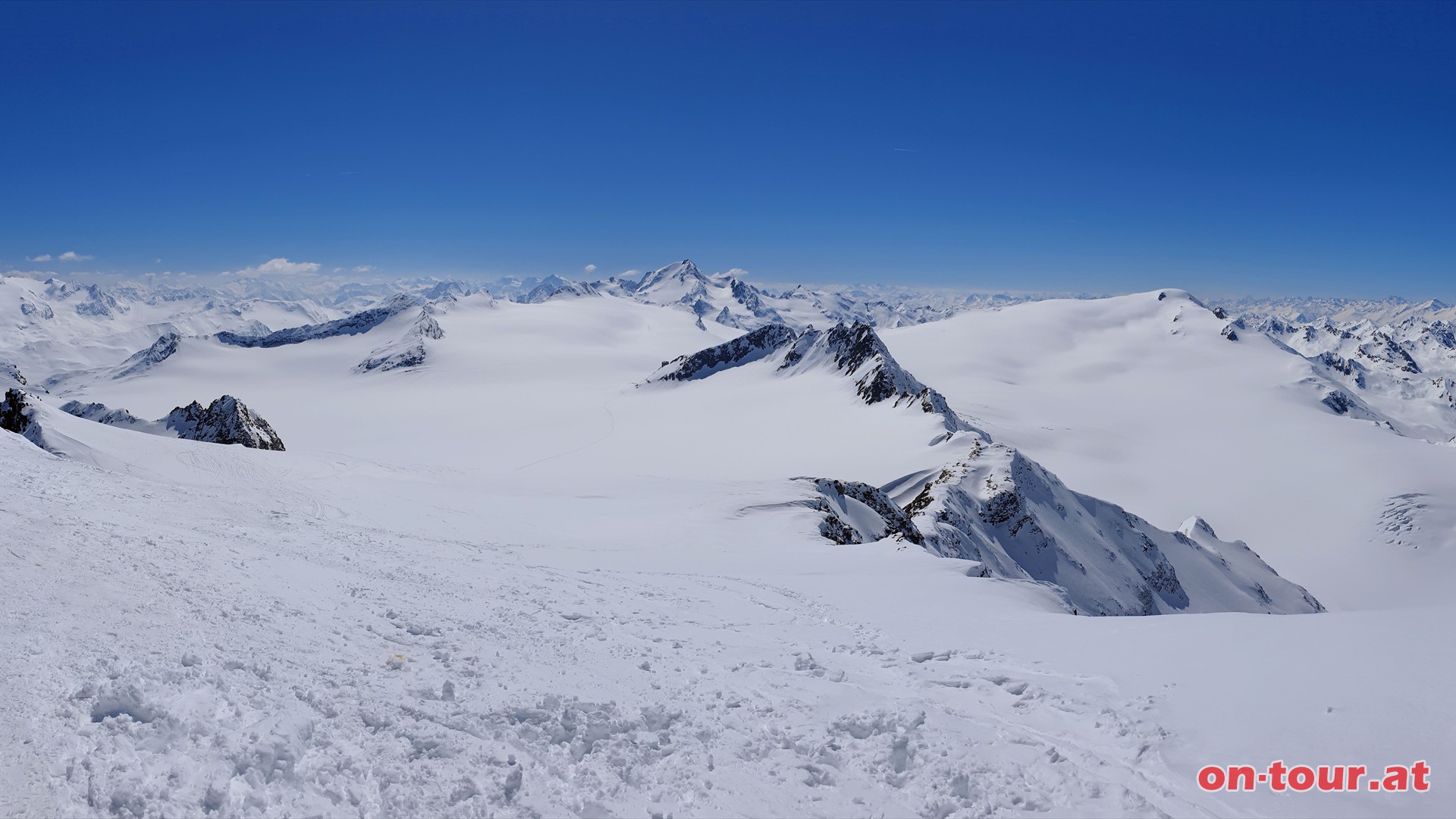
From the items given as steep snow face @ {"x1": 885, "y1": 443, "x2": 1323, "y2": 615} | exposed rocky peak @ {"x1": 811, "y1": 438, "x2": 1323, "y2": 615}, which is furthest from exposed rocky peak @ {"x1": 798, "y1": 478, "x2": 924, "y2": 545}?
steep snow face @ {"x1": 885, "y1": 443, "x2": 1323, "y2": 615}

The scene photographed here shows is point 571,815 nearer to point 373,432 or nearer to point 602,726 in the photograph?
point 602,726

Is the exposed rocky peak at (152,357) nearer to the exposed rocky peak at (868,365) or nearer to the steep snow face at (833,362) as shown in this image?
the steep snow face at (833,362)

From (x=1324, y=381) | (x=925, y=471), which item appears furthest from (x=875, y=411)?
(x=1324, y=381)

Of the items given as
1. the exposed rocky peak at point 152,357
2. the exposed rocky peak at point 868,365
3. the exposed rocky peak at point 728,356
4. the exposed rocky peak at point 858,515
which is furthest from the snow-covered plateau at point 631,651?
the exposed rocky peak at point 152,357

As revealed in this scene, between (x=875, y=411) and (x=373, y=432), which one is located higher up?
(x=875, y=411)

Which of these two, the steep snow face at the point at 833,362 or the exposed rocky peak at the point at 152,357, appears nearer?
the steep snow face at the point at 833,362

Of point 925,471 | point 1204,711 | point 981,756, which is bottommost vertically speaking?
point 981,756
